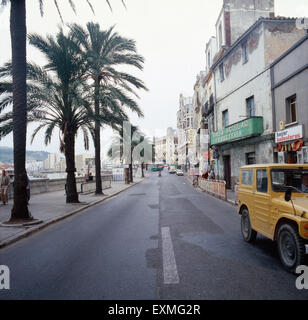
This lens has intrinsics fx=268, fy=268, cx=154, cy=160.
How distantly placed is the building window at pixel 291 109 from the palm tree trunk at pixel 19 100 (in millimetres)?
13090

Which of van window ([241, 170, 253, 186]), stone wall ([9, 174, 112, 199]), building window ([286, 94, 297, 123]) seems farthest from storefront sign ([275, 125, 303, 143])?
stone wall ([9, 174, 112, 199])

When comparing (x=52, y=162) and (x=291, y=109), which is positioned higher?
(x=52, y=162)

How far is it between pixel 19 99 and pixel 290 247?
8.86 metres

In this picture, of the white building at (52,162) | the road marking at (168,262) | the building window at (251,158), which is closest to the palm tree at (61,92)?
the road marking at (168,262)

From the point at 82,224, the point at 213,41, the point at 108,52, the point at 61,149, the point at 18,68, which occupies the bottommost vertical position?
the point at 82,224

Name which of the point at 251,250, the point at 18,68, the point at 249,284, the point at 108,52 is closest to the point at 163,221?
the point at 251,250

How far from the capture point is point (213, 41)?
28953 mm

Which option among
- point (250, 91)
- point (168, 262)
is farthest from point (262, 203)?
point (250, 91)

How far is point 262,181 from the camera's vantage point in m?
5.57

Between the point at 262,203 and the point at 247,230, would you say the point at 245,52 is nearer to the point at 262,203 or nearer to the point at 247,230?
the point at 247,230

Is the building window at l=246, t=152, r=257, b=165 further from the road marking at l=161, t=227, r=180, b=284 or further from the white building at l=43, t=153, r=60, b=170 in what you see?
the white building at l=43, t=153, r=60, b=170

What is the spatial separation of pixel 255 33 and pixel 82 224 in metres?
17.1

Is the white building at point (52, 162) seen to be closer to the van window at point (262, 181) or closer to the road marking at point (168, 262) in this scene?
the road marking at point (168, 262)

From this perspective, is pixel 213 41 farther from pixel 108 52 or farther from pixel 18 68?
pixel 18 68
